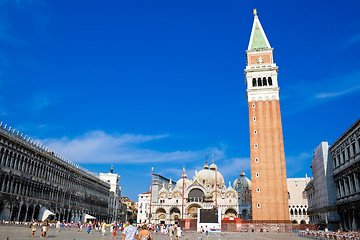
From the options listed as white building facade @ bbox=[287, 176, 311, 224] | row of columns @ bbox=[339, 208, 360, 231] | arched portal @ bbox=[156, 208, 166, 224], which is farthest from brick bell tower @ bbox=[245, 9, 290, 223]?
white building facade @ bbox=[287, 176, 311, 224]

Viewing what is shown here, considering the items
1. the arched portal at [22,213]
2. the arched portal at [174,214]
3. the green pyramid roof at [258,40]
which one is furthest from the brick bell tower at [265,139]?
the arched portal at [22,213]

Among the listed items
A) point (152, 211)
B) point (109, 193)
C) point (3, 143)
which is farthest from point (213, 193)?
point (3, 143)

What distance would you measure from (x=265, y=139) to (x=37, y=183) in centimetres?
3799

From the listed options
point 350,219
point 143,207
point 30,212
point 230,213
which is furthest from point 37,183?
point 143,207

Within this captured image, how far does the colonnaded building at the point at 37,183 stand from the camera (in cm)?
3650

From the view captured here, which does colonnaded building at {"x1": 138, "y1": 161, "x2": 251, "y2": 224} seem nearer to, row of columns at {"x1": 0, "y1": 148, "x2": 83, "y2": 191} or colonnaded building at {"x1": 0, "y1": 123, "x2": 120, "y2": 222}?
colonnaded building at {"x1": 0, "y1": 123, "x2": 120, "y2": 222}

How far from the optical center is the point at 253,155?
56219 mm

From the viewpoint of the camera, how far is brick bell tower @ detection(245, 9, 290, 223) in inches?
2072

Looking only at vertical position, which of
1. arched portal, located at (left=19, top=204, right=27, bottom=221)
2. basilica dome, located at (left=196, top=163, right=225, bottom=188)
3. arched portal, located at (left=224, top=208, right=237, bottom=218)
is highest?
basilica dome, located at (left=196, top=163, right=225, bottom=188)

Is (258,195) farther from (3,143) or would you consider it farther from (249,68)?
(3,143)

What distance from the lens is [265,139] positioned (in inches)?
2218

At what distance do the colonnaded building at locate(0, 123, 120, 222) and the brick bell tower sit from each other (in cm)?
3284

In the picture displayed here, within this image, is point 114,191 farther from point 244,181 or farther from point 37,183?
point 37,183

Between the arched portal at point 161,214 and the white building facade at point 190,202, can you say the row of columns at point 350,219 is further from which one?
the arched portal at point 161,214
